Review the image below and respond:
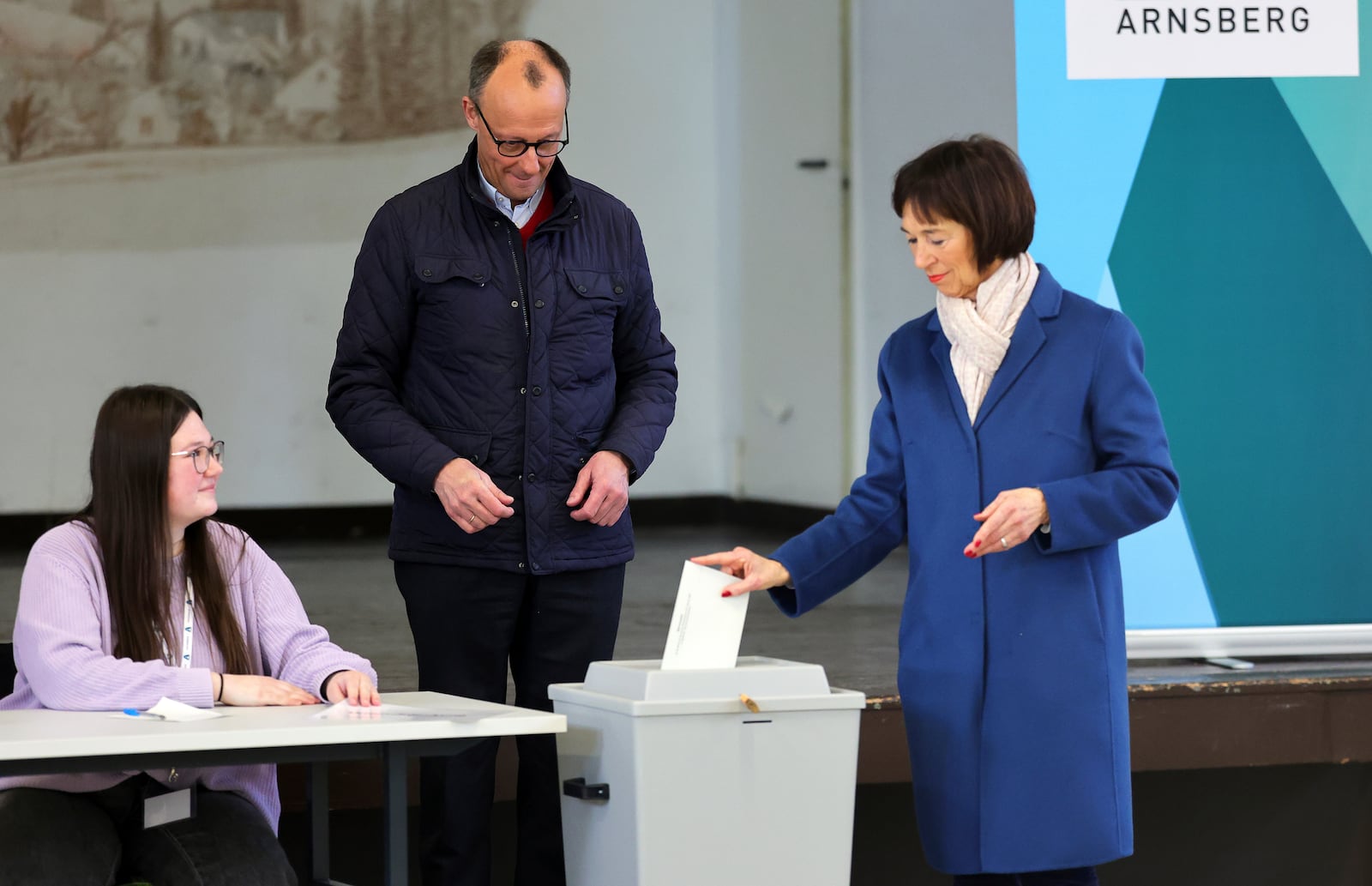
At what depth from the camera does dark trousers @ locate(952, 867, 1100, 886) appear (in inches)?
86.7

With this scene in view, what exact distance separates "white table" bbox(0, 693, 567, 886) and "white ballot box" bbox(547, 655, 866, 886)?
13cm

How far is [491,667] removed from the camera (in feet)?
8.74

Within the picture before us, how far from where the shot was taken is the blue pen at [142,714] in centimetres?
220

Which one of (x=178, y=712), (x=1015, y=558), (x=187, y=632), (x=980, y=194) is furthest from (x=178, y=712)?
(x=980, y=194)

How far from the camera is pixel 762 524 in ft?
25.7

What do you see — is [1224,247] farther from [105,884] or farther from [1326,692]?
[105,884]

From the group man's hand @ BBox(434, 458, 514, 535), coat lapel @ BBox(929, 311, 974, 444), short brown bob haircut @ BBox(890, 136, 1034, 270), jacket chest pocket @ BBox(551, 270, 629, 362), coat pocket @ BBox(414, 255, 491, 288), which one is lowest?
man's hand @ BBox(434, 458, 514, 535)

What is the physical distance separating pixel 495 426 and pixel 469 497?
18 cm

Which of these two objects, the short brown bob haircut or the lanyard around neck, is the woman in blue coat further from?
the lanyard around neck

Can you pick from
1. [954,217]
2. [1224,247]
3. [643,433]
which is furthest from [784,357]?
[954,217]

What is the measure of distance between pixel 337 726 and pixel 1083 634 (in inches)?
40.6

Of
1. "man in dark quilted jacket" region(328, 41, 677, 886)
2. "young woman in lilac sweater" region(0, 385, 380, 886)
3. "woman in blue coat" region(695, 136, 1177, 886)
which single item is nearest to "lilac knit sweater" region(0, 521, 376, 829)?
"young woman in lilac sweater" region(0, 385, 380, 886)

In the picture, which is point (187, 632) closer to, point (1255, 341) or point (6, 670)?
point (6, 670)

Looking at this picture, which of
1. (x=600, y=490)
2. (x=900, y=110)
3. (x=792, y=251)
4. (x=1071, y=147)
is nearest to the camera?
(x=600, y=490)
